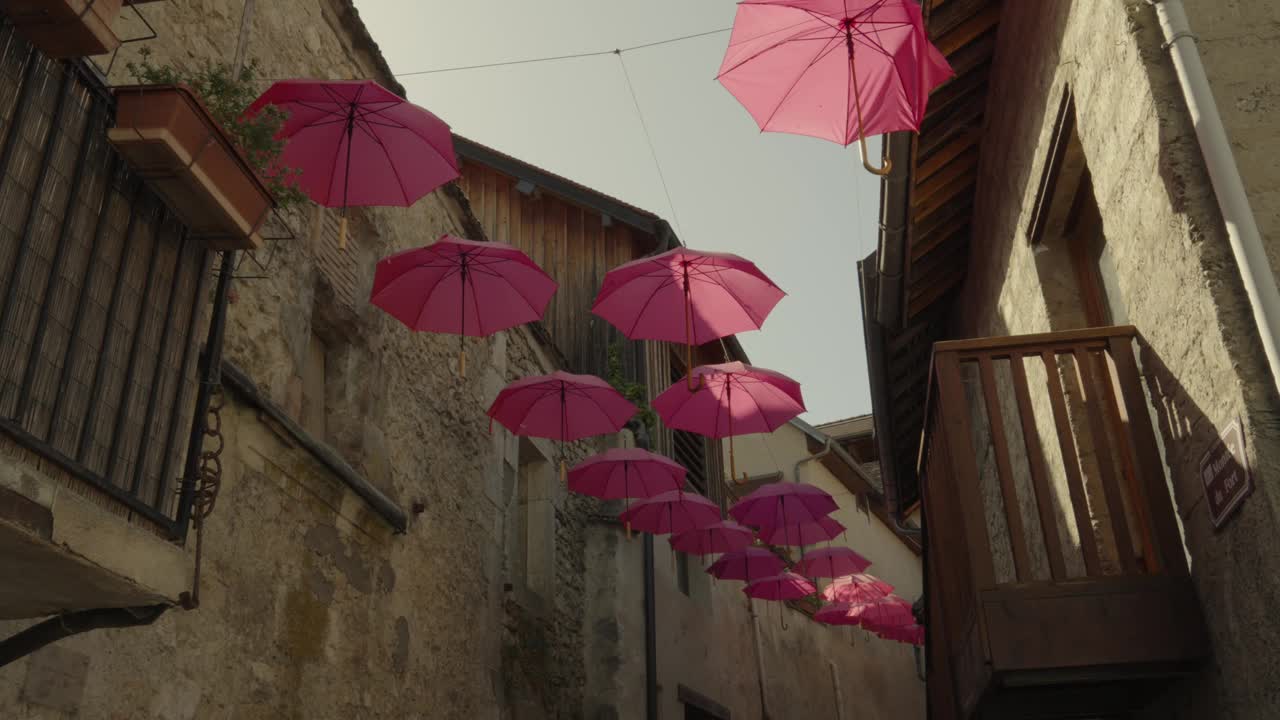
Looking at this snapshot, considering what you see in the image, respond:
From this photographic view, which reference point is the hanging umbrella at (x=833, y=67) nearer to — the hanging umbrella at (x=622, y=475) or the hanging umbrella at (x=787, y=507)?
the hanging umbrella at (x=622, y=475)

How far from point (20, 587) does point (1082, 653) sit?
11.5 ft

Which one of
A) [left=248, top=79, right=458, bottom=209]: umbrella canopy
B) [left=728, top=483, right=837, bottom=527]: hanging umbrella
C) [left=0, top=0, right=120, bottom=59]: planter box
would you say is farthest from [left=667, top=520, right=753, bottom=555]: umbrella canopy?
[left=0, top=0, right=120, bottom=59]: planter box

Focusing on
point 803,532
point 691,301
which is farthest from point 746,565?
point 691,301

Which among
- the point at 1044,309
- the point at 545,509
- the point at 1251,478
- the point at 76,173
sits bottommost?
the point at 1251,478

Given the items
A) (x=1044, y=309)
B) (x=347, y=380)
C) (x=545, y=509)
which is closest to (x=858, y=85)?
(x=1044, y=309)

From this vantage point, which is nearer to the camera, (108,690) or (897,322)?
(108,690)

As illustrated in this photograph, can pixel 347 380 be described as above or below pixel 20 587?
above

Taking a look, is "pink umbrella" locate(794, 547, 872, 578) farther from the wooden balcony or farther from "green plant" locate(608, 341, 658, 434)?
the wooden balcony

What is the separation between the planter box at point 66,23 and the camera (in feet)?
9.44

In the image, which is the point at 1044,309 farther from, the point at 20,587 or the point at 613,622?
the point at 613,622

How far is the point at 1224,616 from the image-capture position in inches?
149

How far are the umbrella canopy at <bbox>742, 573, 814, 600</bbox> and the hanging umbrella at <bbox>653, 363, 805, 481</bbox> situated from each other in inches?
172

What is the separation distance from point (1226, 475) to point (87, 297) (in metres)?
3.57

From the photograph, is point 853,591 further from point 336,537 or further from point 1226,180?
point 1226,180
